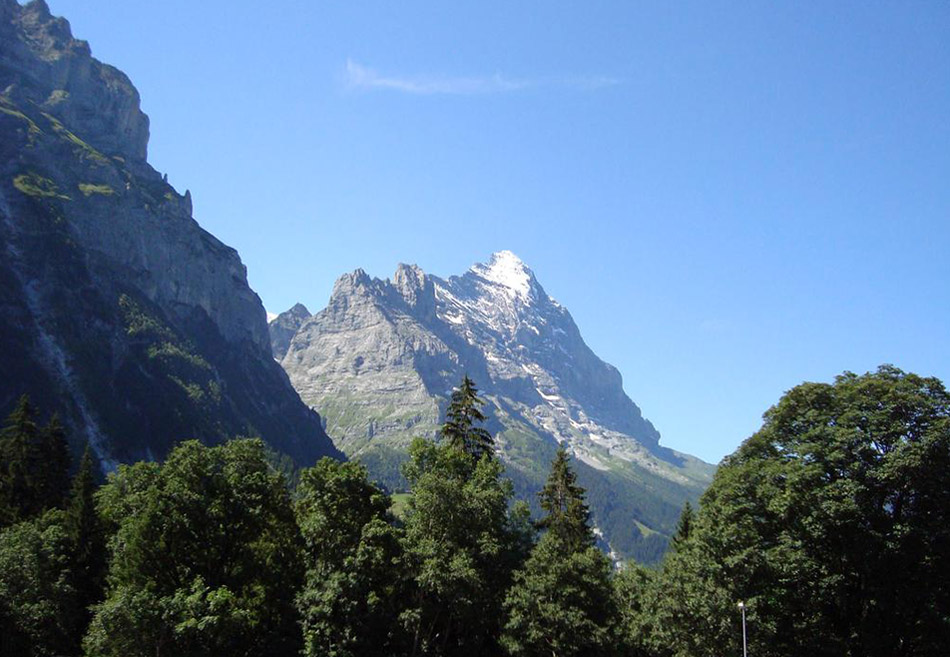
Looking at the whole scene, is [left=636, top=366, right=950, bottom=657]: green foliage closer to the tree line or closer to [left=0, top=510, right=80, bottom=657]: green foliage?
the tree line

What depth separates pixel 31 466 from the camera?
2911 inches

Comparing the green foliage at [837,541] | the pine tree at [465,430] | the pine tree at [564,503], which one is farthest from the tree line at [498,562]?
the pine tree at [564,503]

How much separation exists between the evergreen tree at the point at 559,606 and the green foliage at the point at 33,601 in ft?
→ 95.4

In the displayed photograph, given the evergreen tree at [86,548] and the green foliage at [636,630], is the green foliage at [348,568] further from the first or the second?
the evergreen tree at [86,548]

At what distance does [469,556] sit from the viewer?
43.4 meters

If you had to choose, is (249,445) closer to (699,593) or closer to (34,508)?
(699,593)

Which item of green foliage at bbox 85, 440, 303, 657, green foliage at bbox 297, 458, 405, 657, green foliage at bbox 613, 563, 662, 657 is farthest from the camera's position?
green foliage at bbox 613, 563, 662, 657

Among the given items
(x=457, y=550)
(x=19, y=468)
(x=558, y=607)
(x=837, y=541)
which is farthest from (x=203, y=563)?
(x=19, y=468)

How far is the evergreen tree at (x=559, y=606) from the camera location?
41906 millimetres

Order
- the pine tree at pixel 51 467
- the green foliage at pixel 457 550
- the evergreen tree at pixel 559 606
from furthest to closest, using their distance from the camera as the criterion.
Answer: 1. the pine tree at pixel 51 467
2. the green foliage at pixel 457 550
3. the evergreen tree at pixel 559 606

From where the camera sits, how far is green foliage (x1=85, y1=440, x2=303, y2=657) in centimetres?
3784

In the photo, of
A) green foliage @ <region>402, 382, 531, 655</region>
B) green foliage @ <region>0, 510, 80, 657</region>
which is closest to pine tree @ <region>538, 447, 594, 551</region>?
green foliage @ <region>402, 382, 531, 655</region>

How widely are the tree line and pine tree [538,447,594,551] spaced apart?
416 inches

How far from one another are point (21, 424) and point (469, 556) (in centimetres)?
5889
